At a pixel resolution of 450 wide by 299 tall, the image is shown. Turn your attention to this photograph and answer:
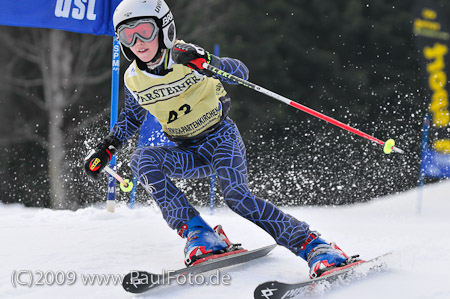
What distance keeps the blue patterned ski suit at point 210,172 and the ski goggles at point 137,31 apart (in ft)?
1.28

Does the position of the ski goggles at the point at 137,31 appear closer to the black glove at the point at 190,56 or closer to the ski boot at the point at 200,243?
the black glove at the point at 190,56

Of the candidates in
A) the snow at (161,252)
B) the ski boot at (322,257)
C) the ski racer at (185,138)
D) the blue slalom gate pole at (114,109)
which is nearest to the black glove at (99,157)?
the ski racer at (185,138)

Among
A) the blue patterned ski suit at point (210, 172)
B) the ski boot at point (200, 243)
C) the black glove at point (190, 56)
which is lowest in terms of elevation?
the ski boot at point (200, 243)

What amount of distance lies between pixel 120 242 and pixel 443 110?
5.54m

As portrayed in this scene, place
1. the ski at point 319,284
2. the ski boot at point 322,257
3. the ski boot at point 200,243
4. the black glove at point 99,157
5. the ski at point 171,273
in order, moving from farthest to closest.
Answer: the black glove at point 99,157, the ski boot at point 200,243, the ski boot at point 322,257, the ski at point 171,273, the ski at point 319,284

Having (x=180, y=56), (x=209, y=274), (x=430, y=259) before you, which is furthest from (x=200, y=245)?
(x=430, y=259)

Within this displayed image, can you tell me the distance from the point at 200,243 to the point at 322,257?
61cm

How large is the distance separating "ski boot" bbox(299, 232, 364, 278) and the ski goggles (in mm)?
1328

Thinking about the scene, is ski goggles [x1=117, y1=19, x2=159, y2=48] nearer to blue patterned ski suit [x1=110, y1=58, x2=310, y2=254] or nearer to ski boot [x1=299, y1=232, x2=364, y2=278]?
blue patterned ski suit [x1=110, y1=58, x2=310, y2=254]

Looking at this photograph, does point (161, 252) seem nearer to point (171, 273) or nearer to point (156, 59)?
point (171, 273)

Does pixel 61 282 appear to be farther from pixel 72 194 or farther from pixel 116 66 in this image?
Result: pixel 72 194

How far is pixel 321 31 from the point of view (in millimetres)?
13055

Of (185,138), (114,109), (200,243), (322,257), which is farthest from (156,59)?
(114,109)

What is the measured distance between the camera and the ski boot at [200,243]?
111 inches
